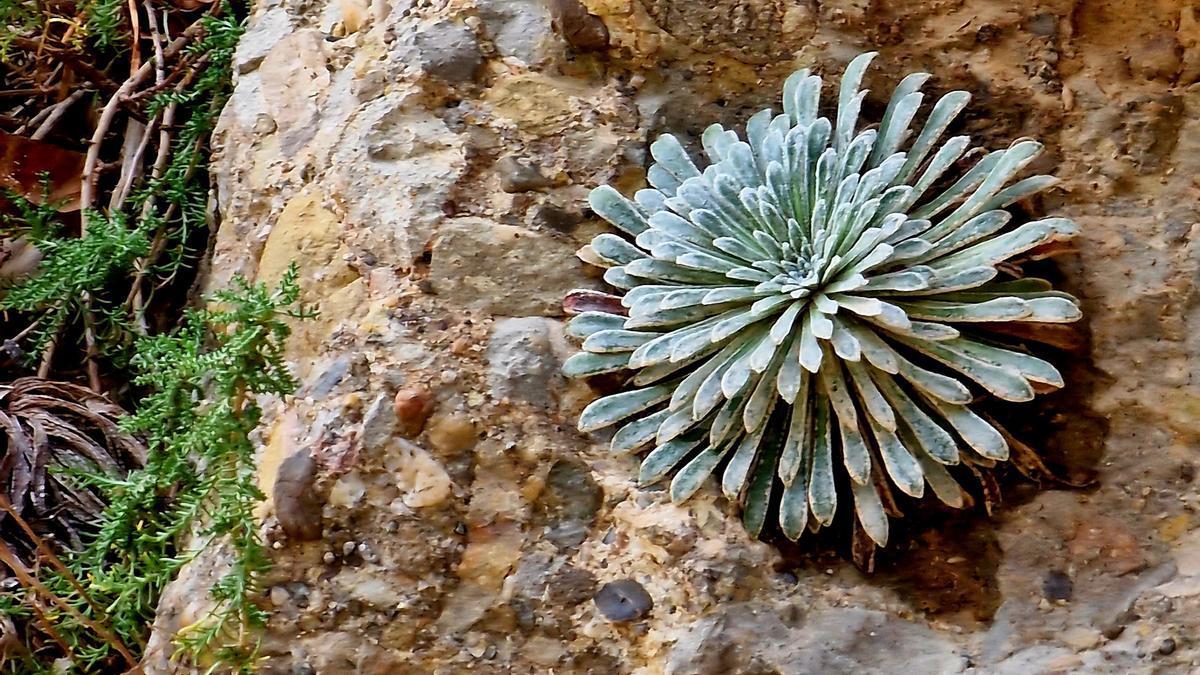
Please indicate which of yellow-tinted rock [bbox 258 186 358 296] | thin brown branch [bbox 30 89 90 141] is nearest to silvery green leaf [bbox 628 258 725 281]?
yellow-tinted rock [bbox 258 186 358 296]

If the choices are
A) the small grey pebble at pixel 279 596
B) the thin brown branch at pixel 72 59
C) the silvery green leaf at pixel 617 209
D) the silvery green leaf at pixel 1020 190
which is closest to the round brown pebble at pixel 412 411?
the small grey pebble at pixel 279 596

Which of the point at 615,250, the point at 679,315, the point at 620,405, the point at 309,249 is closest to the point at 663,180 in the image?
the point at 615,250

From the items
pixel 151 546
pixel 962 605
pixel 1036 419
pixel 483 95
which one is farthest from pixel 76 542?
pixel 1036 419

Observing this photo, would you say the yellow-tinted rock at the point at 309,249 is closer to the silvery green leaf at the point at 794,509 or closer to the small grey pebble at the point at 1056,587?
the silvery green leaf at the point at 794,509

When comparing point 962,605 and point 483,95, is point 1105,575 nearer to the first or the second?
point 962,605

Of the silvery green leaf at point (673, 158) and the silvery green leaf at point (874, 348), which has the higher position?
the silvery green leaf at point (673, 158)

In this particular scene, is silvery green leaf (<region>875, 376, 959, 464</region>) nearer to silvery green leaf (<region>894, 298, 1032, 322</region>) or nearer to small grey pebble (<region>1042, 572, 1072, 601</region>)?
silvery green leaf (<region>894, 298, 1032, 322</region>)
